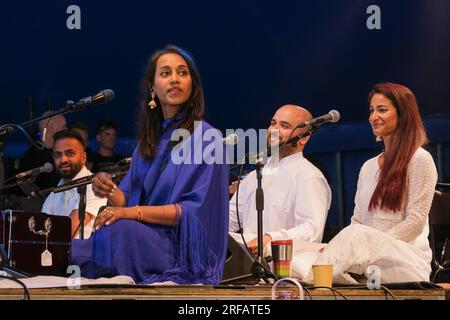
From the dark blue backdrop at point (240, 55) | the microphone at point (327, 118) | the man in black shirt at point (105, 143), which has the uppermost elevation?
the dark blue backdrop at point (240, 55)

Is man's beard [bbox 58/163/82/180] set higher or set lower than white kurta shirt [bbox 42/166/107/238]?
higher

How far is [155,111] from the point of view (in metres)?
3.93

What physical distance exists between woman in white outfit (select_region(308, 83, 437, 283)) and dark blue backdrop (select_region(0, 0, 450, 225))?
241 centimetres

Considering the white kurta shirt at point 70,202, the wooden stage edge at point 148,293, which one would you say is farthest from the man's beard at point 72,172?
the wooden stage edge at point 148,293

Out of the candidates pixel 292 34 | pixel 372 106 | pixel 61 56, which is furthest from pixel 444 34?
pixel 61 56

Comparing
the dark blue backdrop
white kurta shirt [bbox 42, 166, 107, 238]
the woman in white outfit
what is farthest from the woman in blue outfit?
the dark blue backdrop

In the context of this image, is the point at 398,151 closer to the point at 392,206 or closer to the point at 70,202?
the point at 392,206

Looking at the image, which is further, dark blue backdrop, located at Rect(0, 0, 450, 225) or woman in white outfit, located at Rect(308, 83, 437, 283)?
dark blue backdrop, located at Rect(0, 0, 450, 225)

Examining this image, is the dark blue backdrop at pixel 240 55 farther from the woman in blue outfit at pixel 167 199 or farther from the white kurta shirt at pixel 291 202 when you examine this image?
Answer: the woman in blue outfit at pixel 167 199

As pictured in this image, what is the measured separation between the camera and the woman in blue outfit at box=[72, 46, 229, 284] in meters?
3.50

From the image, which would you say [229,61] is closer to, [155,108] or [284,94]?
[284,94]

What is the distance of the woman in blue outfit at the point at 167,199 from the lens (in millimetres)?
3496

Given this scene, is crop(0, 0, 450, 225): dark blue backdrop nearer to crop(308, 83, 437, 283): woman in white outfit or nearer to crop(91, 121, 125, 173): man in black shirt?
crop(91, 121, 125, 173): man in black shirt

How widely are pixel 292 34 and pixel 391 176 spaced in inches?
126
